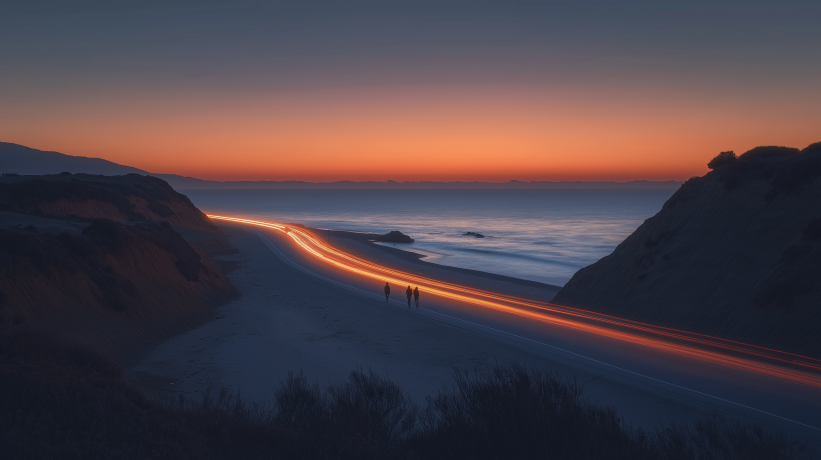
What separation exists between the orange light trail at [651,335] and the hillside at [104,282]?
1282 centimetres

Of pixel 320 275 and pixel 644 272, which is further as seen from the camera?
pixel 320 275

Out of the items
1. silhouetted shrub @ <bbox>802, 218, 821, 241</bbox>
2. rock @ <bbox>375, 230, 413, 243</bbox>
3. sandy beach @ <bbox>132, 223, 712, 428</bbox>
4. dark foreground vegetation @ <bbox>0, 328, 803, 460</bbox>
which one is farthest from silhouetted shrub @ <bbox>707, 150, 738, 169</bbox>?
rock @ <bbox>375, 230, 413, 243</bbox>

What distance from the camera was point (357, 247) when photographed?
2087 inches

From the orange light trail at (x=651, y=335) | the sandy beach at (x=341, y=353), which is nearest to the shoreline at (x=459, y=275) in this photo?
the orange light trail at (x=651, y=335)

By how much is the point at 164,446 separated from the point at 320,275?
2618cm

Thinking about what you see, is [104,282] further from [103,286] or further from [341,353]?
[341,353]

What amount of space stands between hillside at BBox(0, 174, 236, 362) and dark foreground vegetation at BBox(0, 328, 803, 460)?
432 centimetres

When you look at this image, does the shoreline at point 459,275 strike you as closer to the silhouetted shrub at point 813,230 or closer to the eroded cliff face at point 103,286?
the silhouetted shrub at point 813,230

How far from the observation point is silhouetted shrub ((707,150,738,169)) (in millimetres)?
22031

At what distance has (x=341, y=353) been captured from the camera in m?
15.5

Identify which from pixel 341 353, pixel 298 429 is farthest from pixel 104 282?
pixel 298 429

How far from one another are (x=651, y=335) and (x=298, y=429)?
13.7m

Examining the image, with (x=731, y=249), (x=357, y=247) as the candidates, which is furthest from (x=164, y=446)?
(x=357, y=247)

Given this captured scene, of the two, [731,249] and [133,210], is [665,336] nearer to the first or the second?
[731,249]
